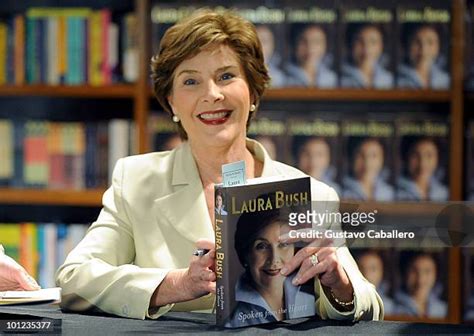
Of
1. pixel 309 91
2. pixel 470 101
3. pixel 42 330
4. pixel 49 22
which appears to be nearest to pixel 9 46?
pixel 49 22

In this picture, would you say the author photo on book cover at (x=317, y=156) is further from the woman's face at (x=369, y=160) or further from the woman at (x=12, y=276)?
the woman at (x=12, y=276)

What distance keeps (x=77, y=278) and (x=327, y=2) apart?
169 centimetres

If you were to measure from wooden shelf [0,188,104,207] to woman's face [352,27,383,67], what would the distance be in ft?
3.34

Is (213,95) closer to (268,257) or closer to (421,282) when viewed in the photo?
(268,257)

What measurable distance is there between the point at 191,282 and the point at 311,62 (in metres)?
1.66

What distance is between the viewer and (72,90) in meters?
3.48

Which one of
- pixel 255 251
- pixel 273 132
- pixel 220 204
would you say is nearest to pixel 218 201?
pixel 220 204

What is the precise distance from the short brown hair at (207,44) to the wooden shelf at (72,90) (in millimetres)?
1208

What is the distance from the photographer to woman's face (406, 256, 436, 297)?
11.0 feet

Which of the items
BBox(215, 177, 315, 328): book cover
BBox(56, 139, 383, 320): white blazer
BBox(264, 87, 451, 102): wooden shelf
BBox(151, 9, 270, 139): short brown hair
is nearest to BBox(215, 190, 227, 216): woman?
BBox(215, 177, 315, 328): book cover

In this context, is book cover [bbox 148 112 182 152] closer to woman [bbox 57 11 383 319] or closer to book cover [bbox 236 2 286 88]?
book cover [bbox 236 2 286 88]

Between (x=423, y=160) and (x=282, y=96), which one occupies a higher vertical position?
(x=282, y=96)

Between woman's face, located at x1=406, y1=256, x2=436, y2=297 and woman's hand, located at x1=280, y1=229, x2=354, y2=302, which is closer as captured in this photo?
woman's hand, located at x1=280, y1=229, x2=354, y2=302

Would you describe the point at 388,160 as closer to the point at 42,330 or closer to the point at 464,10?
the point at 464,10
